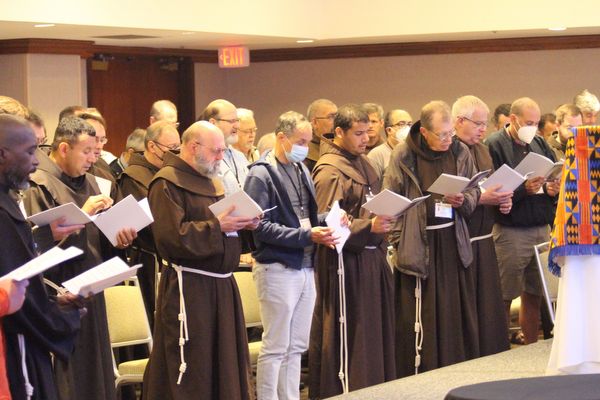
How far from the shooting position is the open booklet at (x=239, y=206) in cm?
607

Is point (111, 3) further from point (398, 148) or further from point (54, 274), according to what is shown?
point (54, 274)

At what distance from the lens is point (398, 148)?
7613mm

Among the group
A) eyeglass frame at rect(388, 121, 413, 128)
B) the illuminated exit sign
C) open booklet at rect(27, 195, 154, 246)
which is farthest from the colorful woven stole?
the illuminated exit sign

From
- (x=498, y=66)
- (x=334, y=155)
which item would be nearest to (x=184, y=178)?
(x=334, y=155)

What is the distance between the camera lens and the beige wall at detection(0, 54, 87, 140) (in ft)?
36.4

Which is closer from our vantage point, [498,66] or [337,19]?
[337,19]

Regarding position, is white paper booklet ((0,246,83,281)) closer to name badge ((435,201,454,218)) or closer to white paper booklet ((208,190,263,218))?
white paper booklet ((208,190,263,218))

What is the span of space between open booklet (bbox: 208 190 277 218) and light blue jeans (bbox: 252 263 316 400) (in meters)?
0.57

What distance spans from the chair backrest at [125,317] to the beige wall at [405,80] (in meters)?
7.71

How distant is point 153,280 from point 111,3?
335 centimetres

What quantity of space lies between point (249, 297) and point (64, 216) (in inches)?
72.7

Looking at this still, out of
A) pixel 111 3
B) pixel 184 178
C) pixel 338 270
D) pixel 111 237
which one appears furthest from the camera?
pixel 111 3

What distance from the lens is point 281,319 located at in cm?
665

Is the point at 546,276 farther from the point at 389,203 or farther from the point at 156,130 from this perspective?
the point at 156,130
